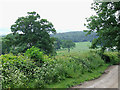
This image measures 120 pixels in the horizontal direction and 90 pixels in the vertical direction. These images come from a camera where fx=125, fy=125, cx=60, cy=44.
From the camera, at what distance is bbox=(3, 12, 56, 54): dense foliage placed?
1767 centimetres

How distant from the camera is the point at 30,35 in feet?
57.8

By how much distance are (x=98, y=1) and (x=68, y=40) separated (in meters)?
7.31

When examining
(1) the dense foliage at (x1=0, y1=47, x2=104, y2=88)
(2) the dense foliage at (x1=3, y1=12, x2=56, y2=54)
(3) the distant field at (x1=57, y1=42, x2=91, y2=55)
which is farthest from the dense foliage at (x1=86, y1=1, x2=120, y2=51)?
(2) the dense foliage at (x1=3, y1=12, x2=56, y2=54)

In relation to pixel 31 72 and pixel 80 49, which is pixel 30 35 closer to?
pixel 80 49

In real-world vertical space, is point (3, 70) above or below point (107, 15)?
below

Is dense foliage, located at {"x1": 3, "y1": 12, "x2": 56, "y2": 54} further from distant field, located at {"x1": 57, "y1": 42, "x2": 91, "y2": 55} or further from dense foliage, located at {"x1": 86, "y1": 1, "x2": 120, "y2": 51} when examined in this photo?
dense foliage, located at {"x1": 86, "y1": 1, "x2": 120, "y2": 51}

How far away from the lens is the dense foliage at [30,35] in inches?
696

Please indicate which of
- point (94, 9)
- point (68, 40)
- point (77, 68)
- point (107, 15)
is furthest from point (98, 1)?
point (68, 40)

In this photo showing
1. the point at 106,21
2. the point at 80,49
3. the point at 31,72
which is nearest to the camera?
the point at 31,72

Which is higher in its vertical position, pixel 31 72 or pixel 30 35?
pixel 30 35

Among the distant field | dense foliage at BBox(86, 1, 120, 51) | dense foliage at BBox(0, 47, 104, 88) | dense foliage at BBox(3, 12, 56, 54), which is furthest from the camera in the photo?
dense foliage at BBox(3, 12, 56, 54)

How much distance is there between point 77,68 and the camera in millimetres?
7406

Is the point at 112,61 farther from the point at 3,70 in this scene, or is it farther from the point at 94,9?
the point at 3,70

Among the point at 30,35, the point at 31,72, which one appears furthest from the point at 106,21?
the point at 30,35
